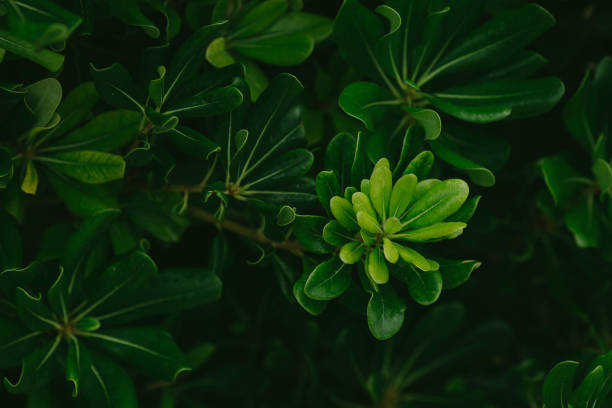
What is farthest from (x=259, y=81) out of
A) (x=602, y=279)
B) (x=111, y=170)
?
(x=602, y=279)

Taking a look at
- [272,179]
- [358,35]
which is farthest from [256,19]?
[272,179]

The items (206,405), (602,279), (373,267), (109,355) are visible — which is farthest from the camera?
(206,405)

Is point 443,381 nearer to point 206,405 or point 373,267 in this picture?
point 206,405

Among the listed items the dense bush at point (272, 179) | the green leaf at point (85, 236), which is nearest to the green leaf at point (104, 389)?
the dense bush at point (272, 179)

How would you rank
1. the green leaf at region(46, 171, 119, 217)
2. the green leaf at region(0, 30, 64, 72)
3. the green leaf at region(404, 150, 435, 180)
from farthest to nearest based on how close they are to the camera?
the green leaf at region(46, 171, 119, 217) → the green leaf at region(404, 150, 435, 180) → the green leaf at region(0, 30, 64, 72)

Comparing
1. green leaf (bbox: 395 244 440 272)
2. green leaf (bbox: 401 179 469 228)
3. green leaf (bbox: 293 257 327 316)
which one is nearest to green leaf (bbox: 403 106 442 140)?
green leaf (bbox: 401 179 469 228)

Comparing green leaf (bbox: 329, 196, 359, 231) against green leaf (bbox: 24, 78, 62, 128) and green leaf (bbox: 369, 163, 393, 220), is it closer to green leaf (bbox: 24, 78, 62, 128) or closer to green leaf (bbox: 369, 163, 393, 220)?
green leaf (bbox: 369, 163, 393, 220)

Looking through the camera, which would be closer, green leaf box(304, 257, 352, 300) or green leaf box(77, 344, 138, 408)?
green leaf box(304, 257, 352, 300)

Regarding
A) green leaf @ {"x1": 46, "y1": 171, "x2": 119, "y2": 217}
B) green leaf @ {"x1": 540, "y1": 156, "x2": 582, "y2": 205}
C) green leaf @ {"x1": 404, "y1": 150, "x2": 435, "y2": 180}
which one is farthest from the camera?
green leaf @ {"x1": 540, "y1": 156, "x2": 582, "y2": 205}
